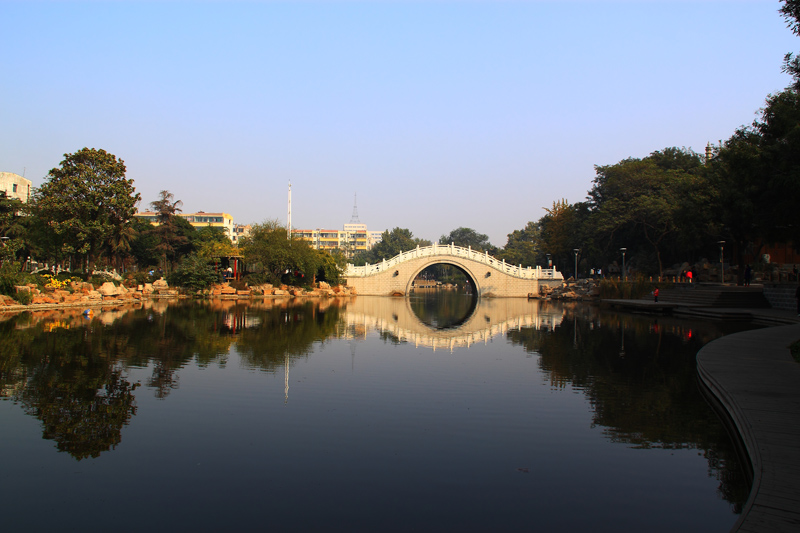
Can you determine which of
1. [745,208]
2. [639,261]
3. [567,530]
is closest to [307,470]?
[567,530]

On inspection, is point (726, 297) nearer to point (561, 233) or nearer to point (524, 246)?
point (561, 233)

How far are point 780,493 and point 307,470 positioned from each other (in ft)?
11.7

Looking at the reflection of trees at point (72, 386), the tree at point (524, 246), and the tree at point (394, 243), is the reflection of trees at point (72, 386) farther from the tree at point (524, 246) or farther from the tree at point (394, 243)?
the tree at point (394, 243)

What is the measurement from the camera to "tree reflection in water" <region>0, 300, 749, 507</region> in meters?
6.15

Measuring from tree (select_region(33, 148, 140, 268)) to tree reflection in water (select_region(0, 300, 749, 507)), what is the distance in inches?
368

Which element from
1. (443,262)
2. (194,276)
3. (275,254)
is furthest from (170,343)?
(443,262)

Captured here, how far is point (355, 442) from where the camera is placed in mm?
5742

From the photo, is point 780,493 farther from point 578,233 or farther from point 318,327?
point 578,233

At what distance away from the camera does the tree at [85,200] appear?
27253mm

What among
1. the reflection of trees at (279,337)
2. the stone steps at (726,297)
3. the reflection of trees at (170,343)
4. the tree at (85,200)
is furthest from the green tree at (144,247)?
the stone steps at (726,297)

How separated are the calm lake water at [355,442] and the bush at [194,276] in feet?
72.7

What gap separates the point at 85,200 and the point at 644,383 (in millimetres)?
27178

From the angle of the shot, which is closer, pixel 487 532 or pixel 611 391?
pixel 487 532

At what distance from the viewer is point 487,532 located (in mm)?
3887
